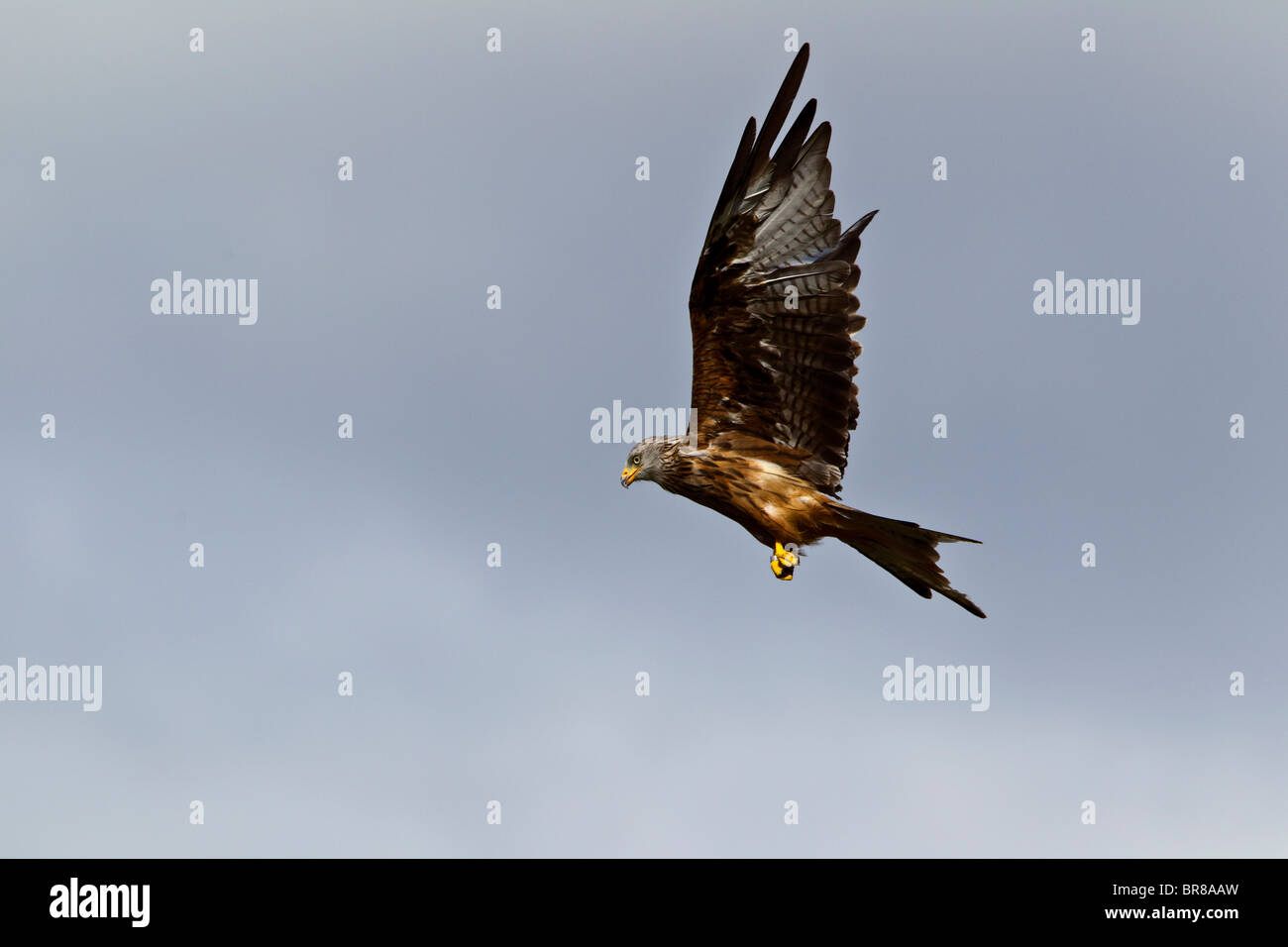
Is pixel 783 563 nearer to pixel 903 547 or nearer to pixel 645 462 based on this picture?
pixel 903 547

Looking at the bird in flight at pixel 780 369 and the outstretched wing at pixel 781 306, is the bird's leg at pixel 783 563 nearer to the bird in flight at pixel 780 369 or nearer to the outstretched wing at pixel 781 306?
the bird in flight at pixel 780 369

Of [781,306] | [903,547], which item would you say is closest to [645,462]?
[781,306]

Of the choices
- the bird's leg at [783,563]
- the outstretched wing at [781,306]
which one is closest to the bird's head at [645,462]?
the outstretched wing at [781,306]

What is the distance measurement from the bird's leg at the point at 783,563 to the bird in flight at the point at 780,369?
0.5 inches

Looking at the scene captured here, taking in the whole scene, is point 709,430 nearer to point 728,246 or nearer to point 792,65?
point 728,246

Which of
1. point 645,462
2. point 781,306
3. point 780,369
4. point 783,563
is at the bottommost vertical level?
point 783,563

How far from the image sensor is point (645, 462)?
12.2 metres

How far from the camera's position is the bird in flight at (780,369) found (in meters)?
11.6

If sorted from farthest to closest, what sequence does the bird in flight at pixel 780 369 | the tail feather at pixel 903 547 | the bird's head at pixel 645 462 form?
the bird's head at pixel 645 462
the bird in flight at pixel 780 369
the tail feather at pixel 903 547

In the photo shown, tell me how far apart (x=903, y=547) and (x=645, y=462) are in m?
2.31

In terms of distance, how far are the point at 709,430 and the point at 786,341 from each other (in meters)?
1.01

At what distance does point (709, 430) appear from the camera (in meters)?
12.3

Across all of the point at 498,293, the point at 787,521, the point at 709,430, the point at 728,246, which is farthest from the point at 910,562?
the point at 498,293
